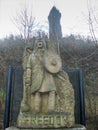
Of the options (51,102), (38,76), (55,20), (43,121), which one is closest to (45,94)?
(51,102)

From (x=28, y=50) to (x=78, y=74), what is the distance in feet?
5.31

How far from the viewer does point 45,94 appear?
145 inches

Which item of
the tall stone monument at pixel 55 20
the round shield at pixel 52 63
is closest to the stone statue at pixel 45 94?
the round shield at pixel 52 63

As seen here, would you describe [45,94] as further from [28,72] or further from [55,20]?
[55,20]

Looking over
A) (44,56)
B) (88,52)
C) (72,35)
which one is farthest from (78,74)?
(72,35)

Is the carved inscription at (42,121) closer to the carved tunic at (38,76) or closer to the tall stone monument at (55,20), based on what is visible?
the carved tunic at (38,76)

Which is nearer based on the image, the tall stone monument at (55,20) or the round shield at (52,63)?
the round shield at (52,63)

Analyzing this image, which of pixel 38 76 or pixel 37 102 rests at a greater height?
pixel 38 76

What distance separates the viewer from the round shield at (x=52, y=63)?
3.70 metres

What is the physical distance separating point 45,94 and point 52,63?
0.53 meters

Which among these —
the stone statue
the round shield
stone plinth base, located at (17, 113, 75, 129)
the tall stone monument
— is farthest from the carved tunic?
the tall stone monument

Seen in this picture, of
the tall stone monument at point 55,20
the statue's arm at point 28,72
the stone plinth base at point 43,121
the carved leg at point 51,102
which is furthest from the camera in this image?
the tall stone monument at point 55,20

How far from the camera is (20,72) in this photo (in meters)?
5.10

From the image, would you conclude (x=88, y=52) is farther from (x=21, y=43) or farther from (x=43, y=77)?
(x=43, y=77)
